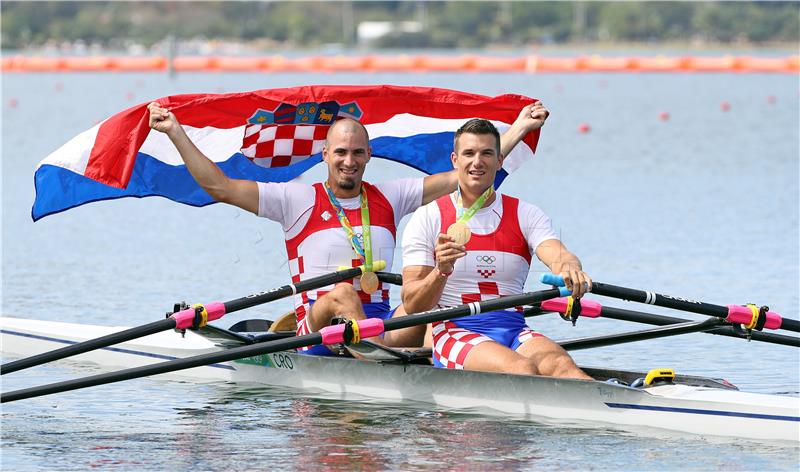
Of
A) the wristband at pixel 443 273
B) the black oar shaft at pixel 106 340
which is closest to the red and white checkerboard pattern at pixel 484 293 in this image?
the wristband at pixel 443 273

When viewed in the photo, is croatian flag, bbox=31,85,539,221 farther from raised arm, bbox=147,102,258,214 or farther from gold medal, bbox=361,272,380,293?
gold medal, bbox=361,272,380,293

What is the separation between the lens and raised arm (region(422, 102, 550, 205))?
9.71 metres

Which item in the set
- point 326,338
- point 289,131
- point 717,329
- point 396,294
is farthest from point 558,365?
point 396,294

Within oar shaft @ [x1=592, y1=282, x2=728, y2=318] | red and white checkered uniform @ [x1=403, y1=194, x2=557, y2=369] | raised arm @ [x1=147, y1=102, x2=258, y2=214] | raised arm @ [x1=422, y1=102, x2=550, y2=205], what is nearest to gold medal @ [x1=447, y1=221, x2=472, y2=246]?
red and white checkered uniform @ [x1=403, y1=194, x2=557, y2=369]

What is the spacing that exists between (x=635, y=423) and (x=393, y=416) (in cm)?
147

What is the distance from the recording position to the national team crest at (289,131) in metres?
10.0

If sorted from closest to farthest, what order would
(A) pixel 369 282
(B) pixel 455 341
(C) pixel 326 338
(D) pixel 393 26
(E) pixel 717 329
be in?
(C) pixel 326 338 < (B) pixel 455 341 < (E) pixel 717 329 < (A) pixel 369 282 < (D) pixel 393 26

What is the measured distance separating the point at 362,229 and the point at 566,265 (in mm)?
1608

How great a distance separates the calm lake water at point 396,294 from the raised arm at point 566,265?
2.76 ft

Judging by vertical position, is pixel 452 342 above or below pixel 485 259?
below

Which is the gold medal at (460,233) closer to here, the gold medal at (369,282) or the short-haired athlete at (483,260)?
the short-haired athlete at (483,260)

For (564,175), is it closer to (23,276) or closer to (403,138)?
(23,276)

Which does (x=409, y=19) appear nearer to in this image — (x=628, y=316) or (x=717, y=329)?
(x=628, y=316)

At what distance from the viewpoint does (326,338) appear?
841 centimetres
